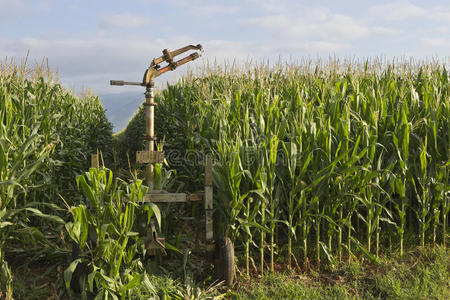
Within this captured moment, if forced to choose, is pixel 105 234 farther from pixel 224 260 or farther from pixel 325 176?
pixel 325 176

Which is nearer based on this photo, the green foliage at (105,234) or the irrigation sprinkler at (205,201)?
the green foliage at (105,234)

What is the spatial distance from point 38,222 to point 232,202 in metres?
3.08

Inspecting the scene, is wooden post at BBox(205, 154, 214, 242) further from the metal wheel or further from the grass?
the grass

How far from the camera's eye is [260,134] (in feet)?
16.0

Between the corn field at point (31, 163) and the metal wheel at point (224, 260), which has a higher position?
the corn field at point (31, 163)

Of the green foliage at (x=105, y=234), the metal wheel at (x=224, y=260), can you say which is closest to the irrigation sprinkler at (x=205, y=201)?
the metal wheel at (x=224, y=260)

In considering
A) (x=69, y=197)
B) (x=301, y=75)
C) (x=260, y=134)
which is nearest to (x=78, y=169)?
(x=69, y=197)

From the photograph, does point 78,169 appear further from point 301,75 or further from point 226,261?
point 301,75

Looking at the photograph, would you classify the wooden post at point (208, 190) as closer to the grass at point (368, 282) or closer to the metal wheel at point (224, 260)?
the metal wheel at point (224, 260)

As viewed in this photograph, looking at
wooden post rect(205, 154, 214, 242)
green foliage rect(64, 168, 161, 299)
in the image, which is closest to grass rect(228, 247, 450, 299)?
wooden post rect(205, 154, 214, 242)

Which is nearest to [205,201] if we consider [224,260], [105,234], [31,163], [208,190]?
[208,190]

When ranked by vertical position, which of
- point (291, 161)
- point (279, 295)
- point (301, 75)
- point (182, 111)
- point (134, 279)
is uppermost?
point (301, 75)

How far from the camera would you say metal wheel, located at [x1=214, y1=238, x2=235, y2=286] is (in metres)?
4.20

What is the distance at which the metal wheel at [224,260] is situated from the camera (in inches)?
165
